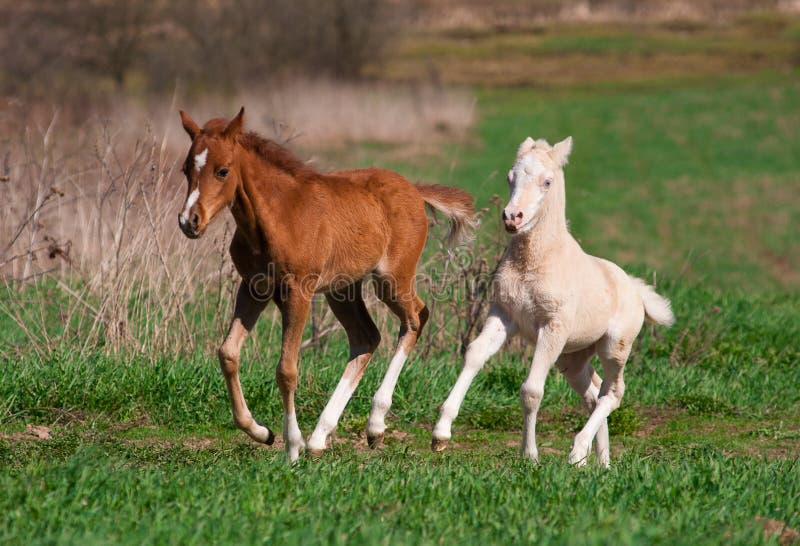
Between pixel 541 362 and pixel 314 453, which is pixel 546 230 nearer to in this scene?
pixel 541 362

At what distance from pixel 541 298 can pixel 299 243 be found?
1.53 m

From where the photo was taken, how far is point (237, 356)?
21.5 ft

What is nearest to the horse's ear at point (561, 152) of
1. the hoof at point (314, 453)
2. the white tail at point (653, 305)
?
the white tail at point (653, 305)

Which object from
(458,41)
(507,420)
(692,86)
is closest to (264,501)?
(507,420)

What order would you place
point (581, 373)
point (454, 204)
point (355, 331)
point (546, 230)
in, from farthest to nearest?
point (454, 204) → point (355, 331) → point (581, 373) → point (546, 230)

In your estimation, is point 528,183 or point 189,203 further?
point 528,183

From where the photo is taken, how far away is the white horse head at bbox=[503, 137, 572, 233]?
6159 mm

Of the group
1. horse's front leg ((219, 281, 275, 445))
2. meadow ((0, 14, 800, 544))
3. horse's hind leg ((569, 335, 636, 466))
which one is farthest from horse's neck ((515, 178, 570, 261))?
horse's front leg ((219, 281, 275, 445))

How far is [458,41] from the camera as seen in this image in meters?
71.2

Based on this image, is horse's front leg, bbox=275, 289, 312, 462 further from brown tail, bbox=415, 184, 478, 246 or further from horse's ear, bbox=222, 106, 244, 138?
brown tail, bbox=415, 184, 478, 246

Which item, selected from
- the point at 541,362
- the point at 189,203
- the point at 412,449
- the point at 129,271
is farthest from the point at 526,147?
the point at 129,271

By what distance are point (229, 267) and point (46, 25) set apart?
75.1ft

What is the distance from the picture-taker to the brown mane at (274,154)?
6.56 m

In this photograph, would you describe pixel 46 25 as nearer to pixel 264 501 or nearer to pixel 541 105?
pixel 541 105
